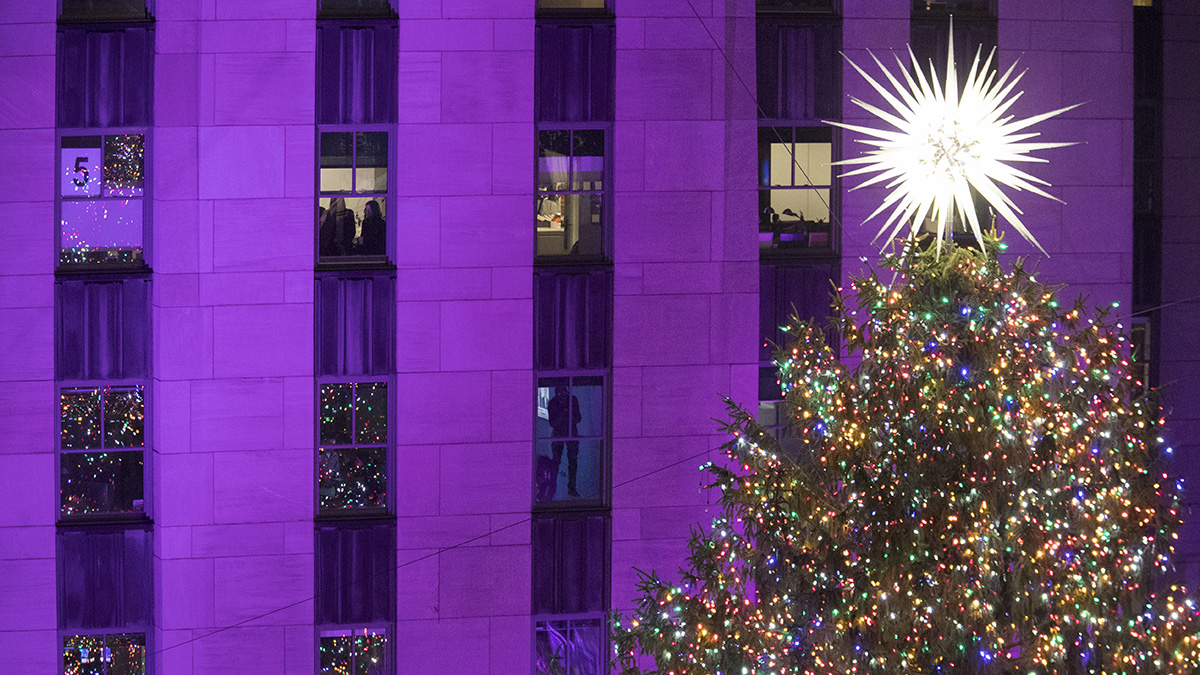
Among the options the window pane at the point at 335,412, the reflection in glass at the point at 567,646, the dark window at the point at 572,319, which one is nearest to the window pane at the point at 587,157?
the dark window at the point at 572,319

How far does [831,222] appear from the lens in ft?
34.0

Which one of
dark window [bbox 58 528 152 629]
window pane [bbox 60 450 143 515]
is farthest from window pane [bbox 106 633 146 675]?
window pane [bbox 60 450 143 515]

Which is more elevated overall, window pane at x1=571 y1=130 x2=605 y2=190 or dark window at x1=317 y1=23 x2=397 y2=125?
dark window at x1=317 y1=23 x2=397 y2=125

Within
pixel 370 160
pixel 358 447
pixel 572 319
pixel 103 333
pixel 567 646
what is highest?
pixel 370 160

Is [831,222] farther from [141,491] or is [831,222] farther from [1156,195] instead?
[141,491]

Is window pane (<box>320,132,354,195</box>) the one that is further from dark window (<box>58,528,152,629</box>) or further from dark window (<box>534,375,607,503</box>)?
dark window (<box>58,528,152,629</box>)

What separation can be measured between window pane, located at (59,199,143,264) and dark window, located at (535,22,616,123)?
3.82 meters

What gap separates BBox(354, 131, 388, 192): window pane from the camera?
9.91 meters

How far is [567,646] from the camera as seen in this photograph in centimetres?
1025

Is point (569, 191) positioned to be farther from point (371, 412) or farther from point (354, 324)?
point (371, 412)

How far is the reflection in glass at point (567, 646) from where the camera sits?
10227 mm

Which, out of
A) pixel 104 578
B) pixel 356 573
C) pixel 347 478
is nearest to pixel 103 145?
pixel 347 478

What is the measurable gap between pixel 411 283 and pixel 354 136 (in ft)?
4.68

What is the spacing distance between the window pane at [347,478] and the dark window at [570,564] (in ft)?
5.18
